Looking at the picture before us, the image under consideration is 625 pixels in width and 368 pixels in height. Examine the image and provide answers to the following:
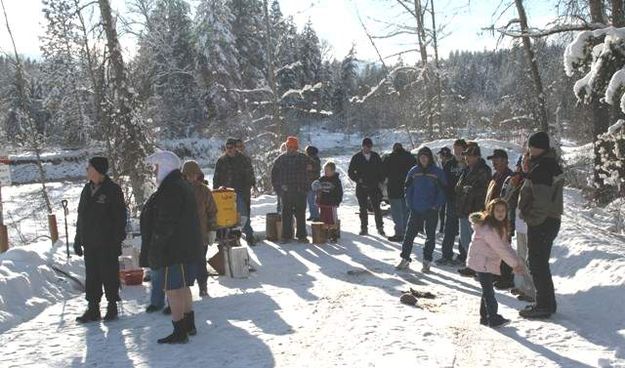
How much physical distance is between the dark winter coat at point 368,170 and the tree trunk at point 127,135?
5883mm

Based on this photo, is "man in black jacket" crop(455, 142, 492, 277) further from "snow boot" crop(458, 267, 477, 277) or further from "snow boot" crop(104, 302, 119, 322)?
"snow boot" crop(104, 302, 119, 322)

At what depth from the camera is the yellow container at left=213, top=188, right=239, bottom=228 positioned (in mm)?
9038

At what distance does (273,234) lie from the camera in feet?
38.9

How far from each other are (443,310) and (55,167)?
1916 inches

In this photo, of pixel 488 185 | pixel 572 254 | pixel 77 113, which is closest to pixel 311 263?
pixel 488 185

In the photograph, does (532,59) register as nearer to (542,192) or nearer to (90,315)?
(542,192)

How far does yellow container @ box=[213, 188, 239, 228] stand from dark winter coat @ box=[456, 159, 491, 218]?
340 cm

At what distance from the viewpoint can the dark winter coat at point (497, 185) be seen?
25.1ft

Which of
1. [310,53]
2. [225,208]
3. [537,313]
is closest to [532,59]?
[225,208]

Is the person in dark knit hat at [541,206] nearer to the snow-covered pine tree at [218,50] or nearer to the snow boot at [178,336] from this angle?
the snow boot at [178,336]

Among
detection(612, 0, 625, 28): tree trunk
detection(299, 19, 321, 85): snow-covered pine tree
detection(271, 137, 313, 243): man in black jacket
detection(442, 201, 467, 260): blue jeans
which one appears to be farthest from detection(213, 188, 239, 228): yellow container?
detection(299, 19, 321, 85): snow-covered pine tree

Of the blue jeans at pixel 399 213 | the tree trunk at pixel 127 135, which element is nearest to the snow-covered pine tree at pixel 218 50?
the tree trunk at pixel 127 135

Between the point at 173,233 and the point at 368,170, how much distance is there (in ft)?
22.1

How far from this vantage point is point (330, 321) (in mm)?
6551
